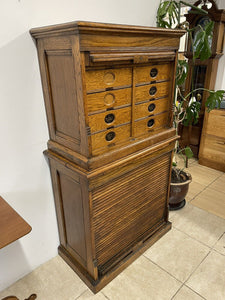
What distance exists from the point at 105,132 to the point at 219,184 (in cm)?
207

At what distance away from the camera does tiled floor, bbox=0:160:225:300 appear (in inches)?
61.9

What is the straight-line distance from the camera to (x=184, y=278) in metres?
1.67

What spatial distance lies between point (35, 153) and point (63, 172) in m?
0.22

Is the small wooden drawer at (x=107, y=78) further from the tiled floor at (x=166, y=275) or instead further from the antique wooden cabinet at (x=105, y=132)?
the tiled floor at (x=166, y=275)

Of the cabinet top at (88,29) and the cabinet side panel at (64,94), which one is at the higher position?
the cabinet top at (88,29)

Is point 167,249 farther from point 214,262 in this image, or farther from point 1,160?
point 1,160

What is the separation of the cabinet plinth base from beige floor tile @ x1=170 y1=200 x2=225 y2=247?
0.95ft

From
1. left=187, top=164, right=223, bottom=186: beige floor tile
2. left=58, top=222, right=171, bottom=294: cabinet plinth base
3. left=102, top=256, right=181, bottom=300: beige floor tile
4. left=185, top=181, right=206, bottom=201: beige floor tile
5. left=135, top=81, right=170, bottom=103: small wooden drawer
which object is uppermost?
left=135, top=81, right=170, bottom=103: small wooden drawer

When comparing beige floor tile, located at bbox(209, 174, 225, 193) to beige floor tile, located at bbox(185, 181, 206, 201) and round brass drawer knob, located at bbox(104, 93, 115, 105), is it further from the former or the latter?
round brass drawer knob, located at bbox(104, 93, 115, 105)

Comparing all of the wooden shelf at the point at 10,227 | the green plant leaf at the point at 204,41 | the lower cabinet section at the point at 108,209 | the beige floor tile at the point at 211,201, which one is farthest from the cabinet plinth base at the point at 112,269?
the green plant leaf at the point at 204,41

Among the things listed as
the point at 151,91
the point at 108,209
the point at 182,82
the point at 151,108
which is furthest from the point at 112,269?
the point at 182,82

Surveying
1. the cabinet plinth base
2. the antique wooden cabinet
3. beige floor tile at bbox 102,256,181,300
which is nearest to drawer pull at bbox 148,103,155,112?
the antique wooden cabinet

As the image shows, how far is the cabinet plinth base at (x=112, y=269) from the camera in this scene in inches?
62.2

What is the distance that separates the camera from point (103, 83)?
1.20m
